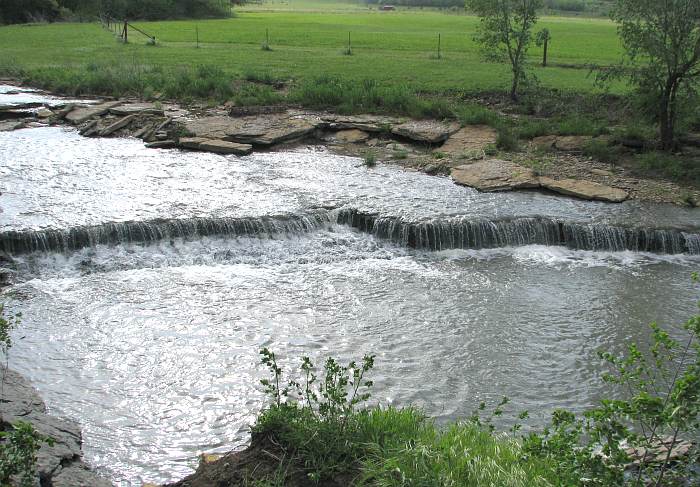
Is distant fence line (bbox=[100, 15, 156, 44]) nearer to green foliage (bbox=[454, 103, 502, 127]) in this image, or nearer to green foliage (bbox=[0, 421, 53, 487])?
green foliage (bbox=[454, 103, 502, 127])

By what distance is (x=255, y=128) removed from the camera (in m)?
19.3

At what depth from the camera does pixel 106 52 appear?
32.9m

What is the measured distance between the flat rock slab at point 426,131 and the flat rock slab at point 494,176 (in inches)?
86.8

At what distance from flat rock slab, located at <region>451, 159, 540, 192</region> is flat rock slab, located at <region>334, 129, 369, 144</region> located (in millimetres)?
3631

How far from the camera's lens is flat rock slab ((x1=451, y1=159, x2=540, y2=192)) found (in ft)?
51.7

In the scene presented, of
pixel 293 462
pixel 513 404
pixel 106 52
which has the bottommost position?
pixel 513 404

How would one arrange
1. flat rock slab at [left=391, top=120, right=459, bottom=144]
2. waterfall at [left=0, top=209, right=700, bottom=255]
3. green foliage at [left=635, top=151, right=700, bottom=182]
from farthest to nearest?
flat rock slab at [left=391, top=120, right=459, bottom=144] → green foliage at [left=635, top=151, right=700, bottom=182] → waterfall at [left=0, top=209, right=700, bottom=255]

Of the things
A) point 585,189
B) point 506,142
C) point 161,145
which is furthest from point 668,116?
point 161,145

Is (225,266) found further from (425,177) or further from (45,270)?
(425,177)

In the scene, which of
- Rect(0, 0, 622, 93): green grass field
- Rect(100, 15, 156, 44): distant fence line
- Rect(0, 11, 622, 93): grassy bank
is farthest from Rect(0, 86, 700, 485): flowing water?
Rect(100, 15, 156, 44): distant fence line

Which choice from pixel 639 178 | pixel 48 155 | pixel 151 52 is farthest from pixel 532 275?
pixel 151 52

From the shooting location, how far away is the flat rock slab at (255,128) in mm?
18656

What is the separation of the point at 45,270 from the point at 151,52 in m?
23.6

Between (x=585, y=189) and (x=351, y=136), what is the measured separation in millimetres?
6761
